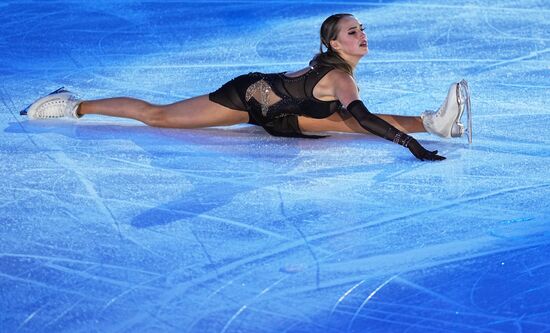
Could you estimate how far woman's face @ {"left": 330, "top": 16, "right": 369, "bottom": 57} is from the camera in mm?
5637

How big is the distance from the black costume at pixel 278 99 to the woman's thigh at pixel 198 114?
0.04 meters

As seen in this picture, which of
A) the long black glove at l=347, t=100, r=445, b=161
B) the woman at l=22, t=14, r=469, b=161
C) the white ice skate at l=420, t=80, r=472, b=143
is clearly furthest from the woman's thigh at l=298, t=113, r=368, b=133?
the long black glove at l=347, t=100, r=445, b=161

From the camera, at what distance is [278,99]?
5.74 m

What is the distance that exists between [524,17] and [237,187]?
3.95 meters

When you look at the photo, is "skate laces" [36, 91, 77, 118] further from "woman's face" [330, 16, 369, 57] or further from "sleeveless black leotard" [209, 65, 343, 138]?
"woman's face" [330, 16, 369, 57]

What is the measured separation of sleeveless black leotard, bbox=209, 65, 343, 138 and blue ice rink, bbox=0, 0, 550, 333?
0.11 m

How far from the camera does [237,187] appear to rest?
4996mm

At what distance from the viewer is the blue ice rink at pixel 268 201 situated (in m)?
3.77

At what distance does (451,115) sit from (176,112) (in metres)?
1.48

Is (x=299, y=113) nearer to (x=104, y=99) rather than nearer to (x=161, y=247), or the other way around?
(x=104, y=99)

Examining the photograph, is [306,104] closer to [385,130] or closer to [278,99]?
[278,99]

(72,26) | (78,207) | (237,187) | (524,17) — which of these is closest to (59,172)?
(78,207)

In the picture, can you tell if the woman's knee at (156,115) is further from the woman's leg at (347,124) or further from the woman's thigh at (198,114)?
the woman's leg at (347,124)

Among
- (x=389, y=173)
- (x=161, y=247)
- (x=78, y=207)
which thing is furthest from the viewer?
(x=389, y=173)
